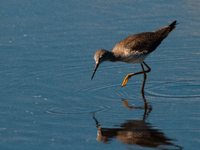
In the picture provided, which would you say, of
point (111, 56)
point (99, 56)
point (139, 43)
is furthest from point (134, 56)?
point (99, 56)

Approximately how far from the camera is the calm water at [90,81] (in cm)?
683

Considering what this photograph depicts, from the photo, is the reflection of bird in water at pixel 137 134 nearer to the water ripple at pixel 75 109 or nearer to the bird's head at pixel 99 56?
the water ripple at pixel 75 109

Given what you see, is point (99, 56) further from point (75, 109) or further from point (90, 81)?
point (75, 109)

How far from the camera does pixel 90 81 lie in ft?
30.4

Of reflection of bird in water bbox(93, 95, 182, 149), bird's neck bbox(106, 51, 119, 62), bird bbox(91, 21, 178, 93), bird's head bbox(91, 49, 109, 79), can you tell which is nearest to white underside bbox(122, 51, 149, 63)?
bird bbox(91, 21, 178, 93)

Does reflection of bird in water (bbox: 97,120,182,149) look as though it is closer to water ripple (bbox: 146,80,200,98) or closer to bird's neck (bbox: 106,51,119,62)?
water ripple (bbox: 146,80,200,98)

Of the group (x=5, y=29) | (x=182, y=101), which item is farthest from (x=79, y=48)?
(x=182, y=101)

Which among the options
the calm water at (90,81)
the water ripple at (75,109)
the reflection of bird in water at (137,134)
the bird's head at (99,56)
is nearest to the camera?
the reflection of bird in water at (137,134)

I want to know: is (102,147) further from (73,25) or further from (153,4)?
(153,4)

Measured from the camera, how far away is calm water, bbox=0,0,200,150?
683 centimetres

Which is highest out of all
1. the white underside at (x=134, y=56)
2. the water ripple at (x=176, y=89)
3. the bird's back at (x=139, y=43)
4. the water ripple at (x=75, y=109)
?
the bird's back at (x=139, y=43)

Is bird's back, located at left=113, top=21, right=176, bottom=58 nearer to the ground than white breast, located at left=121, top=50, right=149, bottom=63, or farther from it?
farther from it

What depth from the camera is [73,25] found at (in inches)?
496

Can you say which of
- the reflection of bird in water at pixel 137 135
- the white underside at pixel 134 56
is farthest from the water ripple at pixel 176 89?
the reflection of bird in water at pixel 137 135
